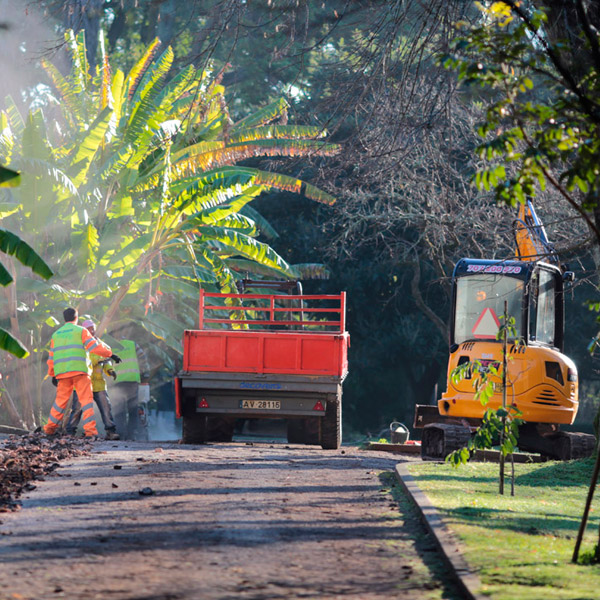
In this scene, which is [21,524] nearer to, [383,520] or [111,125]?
[383,520]

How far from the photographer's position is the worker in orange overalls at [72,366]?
1650 cm

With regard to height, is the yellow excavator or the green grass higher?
the yellow excavator

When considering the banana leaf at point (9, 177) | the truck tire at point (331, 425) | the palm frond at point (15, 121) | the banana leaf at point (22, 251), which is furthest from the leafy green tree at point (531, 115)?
the palm frond at point (15, 121)

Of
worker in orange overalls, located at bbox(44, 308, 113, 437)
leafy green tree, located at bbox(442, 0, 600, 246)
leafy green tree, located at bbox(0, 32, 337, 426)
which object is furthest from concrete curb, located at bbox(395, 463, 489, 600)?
leafy green tree, located at bbox(0, 32, 337, 426)

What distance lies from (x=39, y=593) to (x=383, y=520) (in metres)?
3.87

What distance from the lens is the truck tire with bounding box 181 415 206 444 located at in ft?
54.9

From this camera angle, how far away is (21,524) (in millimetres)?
8086

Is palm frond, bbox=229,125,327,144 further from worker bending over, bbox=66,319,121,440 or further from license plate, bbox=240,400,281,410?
license plate, bbox=240,400,281,410

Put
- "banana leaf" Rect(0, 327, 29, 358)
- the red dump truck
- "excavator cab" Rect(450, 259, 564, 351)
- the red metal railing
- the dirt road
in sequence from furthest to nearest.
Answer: the red metal railing → "excavator cab" Rect(450, 259, 564, 351) → the red dump truck → "banana leaf" Rect(0, 327, 29, 358) → the dirt road

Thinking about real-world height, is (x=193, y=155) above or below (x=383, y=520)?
above

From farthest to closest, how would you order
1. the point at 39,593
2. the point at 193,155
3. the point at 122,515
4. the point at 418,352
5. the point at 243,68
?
the point at 243,68, the point at 418,352, the point at 193,155, the point at 122,515, the point at 39,593

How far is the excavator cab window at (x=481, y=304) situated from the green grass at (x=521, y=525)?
3388 mm

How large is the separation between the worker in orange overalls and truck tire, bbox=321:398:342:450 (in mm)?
3663

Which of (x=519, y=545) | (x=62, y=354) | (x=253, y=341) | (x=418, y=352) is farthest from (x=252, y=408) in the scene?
(x=418, y=352)
